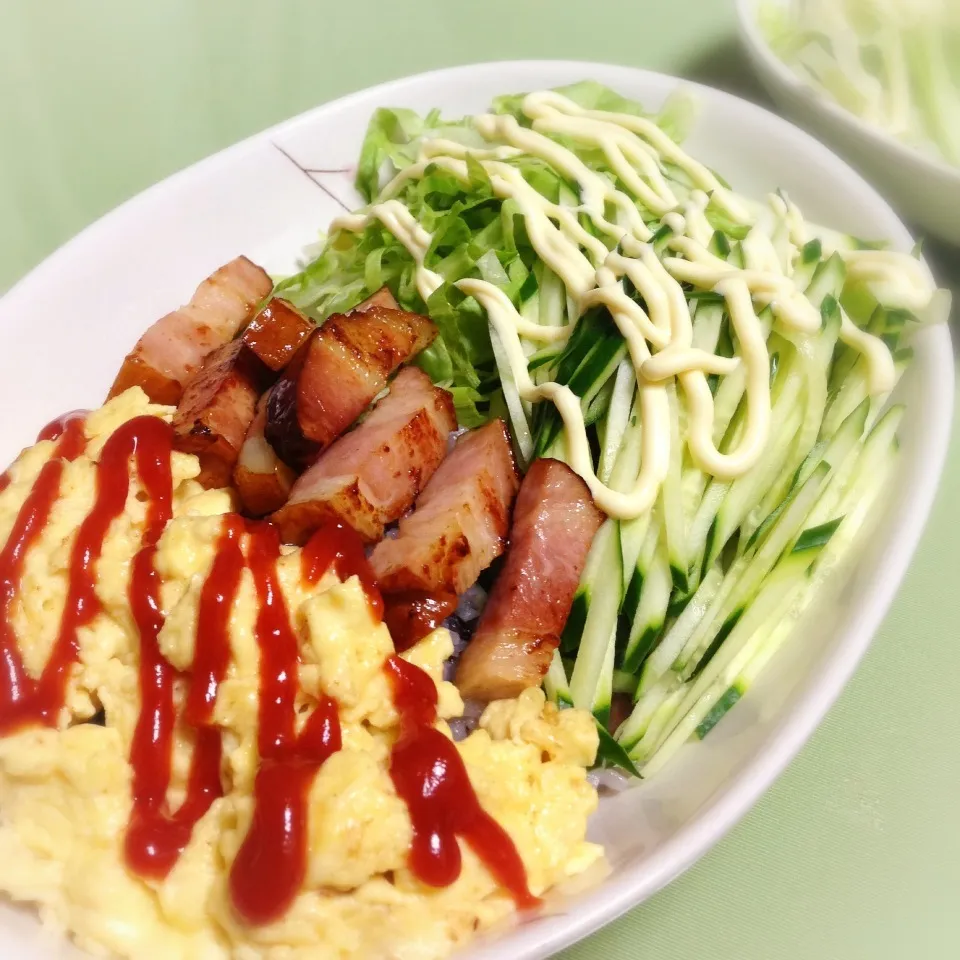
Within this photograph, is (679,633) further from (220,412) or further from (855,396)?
(220,412)

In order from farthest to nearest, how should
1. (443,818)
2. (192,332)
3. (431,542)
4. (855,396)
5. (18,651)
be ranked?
1. (192,332)
2. (855,396)
3. (431,542)
4. (18,651)
5. (443,818)

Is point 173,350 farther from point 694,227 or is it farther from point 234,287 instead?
point 694,227

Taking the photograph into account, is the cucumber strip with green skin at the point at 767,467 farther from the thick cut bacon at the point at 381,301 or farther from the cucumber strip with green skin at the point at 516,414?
the thick cut bacon at the point at 381,301

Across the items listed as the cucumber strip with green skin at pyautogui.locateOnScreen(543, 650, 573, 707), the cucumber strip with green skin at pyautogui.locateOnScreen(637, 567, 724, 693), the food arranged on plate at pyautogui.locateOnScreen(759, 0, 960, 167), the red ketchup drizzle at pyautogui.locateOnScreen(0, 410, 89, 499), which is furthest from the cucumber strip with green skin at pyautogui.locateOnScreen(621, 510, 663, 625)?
the food arranged on plate at pyautogui.locateOnScreen(759, 0, 960, 167)

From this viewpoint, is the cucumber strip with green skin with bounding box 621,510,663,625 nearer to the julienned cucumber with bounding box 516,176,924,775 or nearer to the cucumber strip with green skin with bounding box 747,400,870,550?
the julienned cucumber with bounding box 516,176,924,775

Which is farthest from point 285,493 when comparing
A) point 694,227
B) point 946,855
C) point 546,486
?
point 946,855

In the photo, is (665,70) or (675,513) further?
(665,70)

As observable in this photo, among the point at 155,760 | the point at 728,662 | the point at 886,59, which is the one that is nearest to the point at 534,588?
the point at 728,662
